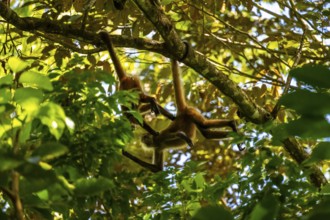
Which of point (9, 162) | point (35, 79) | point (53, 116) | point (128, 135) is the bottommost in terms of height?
point (9, 162)

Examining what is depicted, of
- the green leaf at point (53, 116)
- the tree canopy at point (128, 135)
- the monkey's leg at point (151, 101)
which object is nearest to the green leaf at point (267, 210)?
the tree canopy at point (128, 135)

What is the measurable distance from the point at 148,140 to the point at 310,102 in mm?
4834

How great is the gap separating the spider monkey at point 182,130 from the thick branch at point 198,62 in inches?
38.4

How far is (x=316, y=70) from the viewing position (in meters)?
1.33

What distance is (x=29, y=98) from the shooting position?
170 centimetres

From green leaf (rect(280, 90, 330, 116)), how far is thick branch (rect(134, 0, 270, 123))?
2443 millimetres

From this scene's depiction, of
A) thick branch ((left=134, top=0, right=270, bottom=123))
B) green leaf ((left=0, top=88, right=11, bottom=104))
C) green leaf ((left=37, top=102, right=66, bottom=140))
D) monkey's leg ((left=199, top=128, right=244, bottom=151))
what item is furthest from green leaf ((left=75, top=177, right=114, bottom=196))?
monkey's leg ((left=199, top=128, right=244, bottom=151))

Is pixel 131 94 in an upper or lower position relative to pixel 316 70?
upper

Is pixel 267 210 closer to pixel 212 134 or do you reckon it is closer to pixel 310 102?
pixel 310 102

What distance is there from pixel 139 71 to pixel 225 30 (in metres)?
1.99

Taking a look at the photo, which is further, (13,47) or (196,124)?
(196,124)

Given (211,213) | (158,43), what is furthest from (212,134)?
(211,213)

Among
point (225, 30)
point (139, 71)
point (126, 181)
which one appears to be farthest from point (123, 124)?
point (139, 71)

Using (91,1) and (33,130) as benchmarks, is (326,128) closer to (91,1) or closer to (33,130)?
(33,130)
